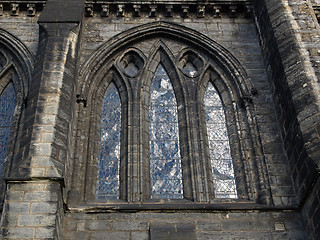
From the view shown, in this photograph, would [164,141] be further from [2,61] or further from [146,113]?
[2,61]

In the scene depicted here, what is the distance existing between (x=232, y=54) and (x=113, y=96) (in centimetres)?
273

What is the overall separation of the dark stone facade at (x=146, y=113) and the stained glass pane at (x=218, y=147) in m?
0.14

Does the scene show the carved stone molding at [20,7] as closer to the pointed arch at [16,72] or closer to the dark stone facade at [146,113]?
the dark stone facade at [146,113]

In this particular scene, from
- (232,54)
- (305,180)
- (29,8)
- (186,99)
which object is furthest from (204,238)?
(29,8)

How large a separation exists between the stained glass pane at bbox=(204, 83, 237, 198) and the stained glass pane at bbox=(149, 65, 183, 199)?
66 cm

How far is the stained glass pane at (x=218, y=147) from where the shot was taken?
9065 millimetres

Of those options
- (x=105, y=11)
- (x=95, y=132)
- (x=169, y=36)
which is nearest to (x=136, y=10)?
(x=105, y=11)

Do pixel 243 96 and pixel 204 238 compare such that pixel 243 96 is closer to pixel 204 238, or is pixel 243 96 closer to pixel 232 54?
pixel 232 54

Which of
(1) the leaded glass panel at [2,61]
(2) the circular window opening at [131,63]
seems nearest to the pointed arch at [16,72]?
(1) the leaded glass panel at [2,61]

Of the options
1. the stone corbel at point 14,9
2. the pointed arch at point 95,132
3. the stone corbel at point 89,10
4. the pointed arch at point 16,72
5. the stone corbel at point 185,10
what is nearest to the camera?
the pointed arch at point 95,132

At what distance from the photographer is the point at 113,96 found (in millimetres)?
10391

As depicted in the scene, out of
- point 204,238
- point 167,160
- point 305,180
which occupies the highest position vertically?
point 167,160

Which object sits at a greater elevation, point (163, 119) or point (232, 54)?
point (232, 54)

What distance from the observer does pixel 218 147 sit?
9.61m
